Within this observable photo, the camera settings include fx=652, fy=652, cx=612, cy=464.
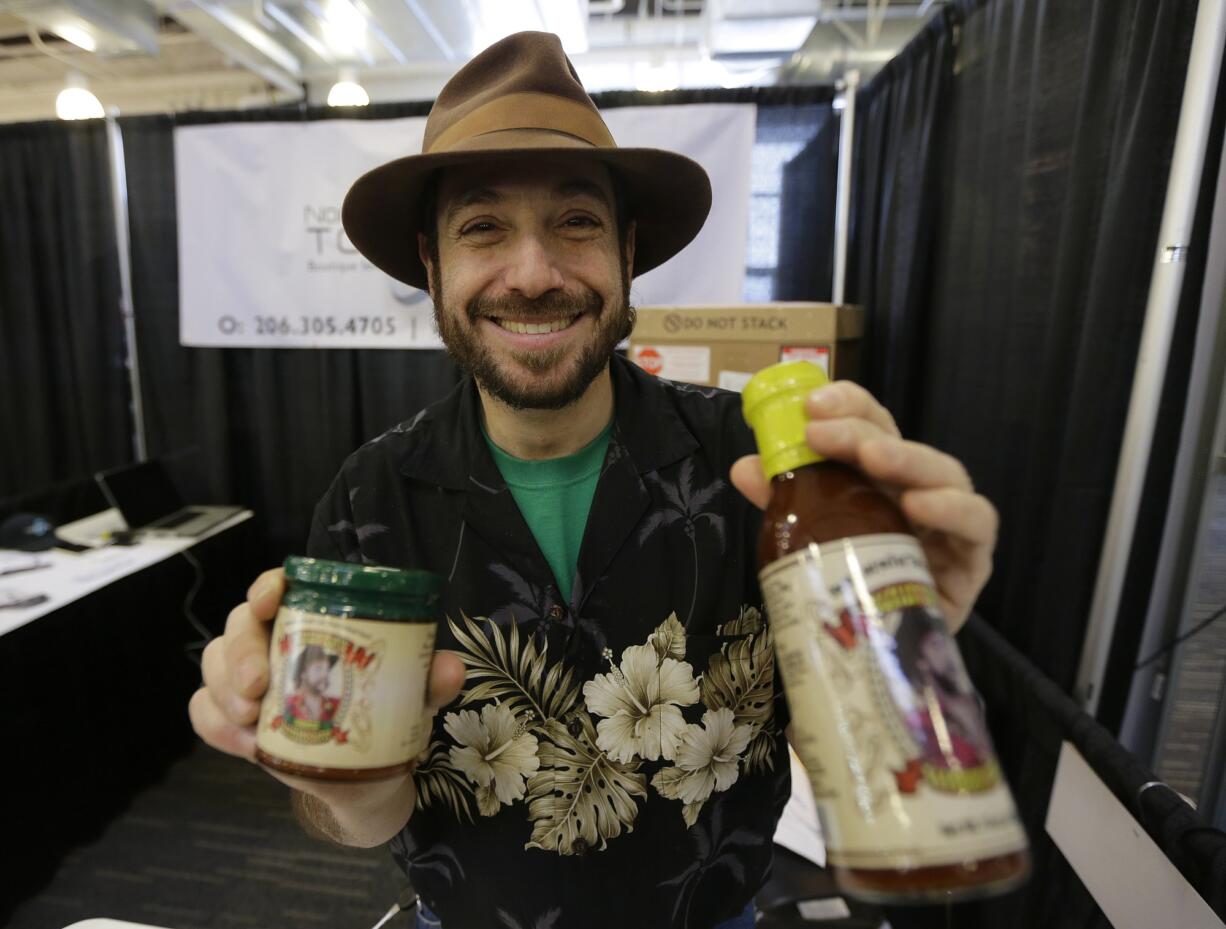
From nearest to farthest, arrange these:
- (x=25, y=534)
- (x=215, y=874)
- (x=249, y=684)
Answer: (x=249, y=684) → (x=215, y=874) → (x=25, y=534)

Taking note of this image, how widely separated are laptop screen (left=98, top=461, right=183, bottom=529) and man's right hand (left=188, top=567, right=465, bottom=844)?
244 cm

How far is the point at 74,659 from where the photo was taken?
1937 millimetres

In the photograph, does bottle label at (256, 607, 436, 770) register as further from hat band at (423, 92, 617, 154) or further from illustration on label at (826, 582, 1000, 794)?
hat band at (423, 92, 617, 154)

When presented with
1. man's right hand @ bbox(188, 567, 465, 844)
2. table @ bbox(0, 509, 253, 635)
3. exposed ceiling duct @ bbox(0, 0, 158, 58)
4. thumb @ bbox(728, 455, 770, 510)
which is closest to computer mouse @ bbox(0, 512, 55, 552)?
table @ bbox(0, 509, 253, 635)

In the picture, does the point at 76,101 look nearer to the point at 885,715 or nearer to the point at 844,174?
the point at 844,174

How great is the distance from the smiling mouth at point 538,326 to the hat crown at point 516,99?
21cm

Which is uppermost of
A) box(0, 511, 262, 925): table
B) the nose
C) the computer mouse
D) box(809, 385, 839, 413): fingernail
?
the nose

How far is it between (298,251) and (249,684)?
8.88ft

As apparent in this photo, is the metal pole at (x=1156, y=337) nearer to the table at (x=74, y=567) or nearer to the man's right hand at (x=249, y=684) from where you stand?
the man's right hand at (x=249, y=684)

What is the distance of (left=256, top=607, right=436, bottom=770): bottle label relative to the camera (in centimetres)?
50

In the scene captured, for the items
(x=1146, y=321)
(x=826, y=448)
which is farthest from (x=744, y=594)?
(x=1146, y=321)

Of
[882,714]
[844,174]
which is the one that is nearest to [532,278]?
[882,714]

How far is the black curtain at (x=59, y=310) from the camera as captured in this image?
2.99m

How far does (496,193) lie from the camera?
809mm
